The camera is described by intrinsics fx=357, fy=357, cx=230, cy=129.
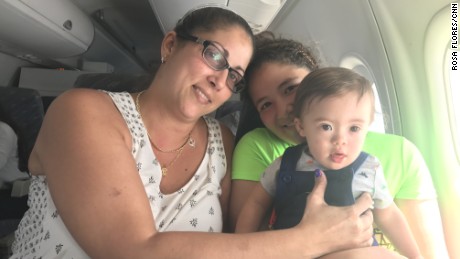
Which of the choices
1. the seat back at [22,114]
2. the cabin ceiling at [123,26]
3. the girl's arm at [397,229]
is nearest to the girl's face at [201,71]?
the girl's arm at [397,229]

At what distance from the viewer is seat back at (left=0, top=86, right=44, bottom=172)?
224 centimetres

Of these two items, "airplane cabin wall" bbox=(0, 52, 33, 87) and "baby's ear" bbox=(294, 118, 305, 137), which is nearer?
"baby's ear" bbox=(294, 118, 305, 137)

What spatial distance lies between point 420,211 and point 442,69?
27cm

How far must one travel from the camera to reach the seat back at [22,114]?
2.24 m

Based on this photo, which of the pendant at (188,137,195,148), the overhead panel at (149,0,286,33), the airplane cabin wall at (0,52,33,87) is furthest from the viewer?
the airplane cabin wall at (0,52,33,87)

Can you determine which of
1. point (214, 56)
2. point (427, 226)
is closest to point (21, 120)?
point (214, 56)

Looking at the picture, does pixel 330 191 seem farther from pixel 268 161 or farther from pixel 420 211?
pixel 268 161

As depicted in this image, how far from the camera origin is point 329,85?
2.31 feet

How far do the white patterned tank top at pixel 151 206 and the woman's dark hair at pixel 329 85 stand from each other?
1.48 feet

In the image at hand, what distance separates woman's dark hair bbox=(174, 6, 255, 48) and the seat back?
1.58 meters

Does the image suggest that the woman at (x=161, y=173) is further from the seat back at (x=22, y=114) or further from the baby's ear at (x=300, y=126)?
the seat back at (x=22, y=114)

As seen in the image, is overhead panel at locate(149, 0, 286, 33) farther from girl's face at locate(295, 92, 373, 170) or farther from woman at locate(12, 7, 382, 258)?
girl's face at locate(295, 92, 373, 170)

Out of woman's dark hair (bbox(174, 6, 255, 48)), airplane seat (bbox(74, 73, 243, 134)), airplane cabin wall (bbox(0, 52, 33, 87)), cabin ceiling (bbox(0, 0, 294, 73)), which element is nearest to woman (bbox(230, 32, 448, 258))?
woman's dark hair (bbox(174, 6, 255, 48))

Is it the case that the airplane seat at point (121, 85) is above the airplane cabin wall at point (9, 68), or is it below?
above
